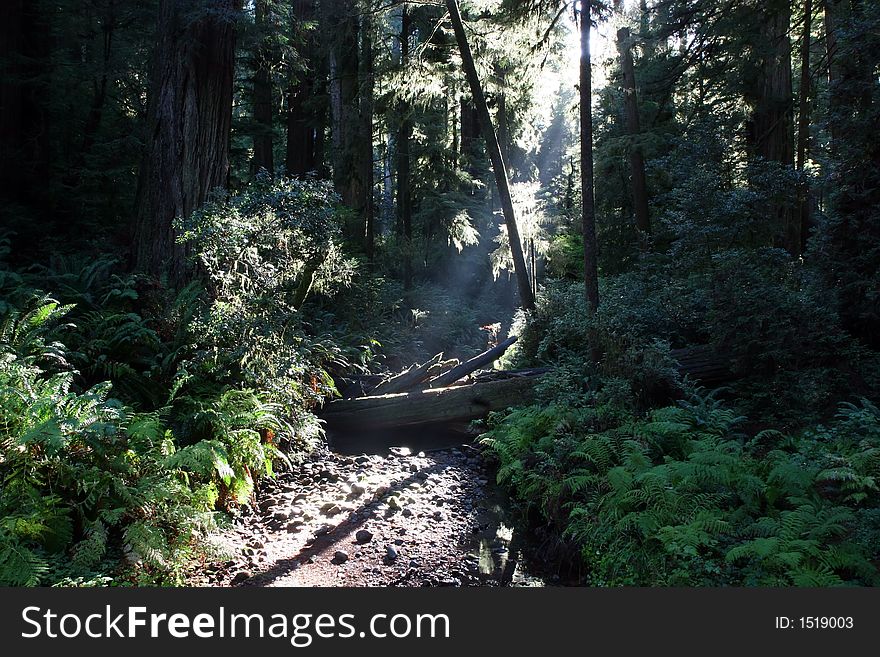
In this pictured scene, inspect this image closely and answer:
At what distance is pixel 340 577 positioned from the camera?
462 cm

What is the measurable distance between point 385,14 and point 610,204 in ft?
34.5

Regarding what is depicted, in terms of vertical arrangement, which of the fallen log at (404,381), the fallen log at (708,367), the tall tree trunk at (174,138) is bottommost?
the fallen log at (404,381)

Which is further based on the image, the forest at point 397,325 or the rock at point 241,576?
the rock at point 241,576

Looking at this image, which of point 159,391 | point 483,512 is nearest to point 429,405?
point 483,512

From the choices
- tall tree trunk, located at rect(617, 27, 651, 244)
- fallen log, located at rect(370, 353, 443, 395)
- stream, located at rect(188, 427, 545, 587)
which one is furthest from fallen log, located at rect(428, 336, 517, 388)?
tall tree trunk, located at rect(617, 27, 651, 244)

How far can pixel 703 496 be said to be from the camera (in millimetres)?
4625

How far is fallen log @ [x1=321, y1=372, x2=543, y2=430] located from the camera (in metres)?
8.41

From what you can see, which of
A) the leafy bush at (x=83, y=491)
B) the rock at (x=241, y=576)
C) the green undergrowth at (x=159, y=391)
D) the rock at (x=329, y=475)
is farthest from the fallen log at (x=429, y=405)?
the rock at (x=241, y=576)

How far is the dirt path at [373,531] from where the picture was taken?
4.65 meters

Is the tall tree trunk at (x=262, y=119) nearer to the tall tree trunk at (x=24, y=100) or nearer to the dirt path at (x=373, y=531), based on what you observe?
the tall tree trunk at (x=24, y=100)

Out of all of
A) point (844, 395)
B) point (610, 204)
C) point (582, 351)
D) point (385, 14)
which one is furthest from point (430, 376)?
point (610, 204)

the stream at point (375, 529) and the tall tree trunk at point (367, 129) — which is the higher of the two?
the tall tree trunk at point (367, 129)

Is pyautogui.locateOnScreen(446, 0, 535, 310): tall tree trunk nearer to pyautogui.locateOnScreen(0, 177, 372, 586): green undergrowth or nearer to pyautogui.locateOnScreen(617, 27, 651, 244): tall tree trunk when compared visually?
pyautogui.locateOnScreen(0, 177, 372, 586): green undergrowth

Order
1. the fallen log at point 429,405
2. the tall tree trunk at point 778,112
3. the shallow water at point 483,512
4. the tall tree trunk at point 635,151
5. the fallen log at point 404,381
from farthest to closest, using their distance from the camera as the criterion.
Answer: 1. the tall tree trunk at point 635,151
2. the tall tree trunk at point 778,112
3. the fallen log at point 404,381
4. the fallen log at point 429,405
5. the shallow water at point 483,512
